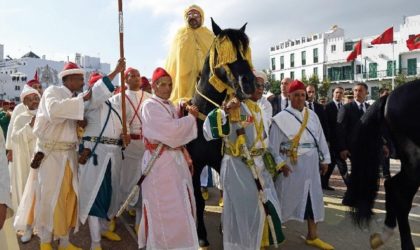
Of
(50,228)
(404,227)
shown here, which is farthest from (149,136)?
(404,227)

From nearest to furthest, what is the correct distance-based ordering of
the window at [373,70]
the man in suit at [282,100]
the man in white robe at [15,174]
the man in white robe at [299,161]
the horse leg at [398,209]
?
the horse leg at [398,209], the man in white robe at [299,161], the man in white robe at [15,174], the man in suit at [282,100], the window at [373,70]

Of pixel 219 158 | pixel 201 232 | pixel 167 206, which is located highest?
pixel 219 158

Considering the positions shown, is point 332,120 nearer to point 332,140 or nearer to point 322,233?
point 332,140

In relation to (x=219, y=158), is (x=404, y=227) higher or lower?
lower

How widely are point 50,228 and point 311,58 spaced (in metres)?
48.9

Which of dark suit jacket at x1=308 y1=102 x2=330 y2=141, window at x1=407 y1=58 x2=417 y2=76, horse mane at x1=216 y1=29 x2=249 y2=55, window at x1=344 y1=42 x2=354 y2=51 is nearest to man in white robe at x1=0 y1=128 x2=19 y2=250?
horse mane at x1=216 y1=29 x2=249 y2=55

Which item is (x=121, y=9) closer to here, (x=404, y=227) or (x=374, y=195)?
(x=374, y=195)

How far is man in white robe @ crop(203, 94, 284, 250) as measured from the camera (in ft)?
12.2

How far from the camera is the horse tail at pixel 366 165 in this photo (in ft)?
13.6

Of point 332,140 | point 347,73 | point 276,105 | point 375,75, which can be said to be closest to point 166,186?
point 276,105

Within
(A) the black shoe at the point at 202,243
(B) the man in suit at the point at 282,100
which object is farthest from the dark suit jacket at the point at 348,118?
(A) the black shoe at the point at 202,243

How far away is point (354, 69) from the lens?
45.8 m

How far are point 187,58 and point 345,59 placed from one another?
44.6 meters

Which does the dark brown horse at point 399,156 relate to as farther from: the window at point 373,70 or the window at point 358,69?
the window at point 358,69
